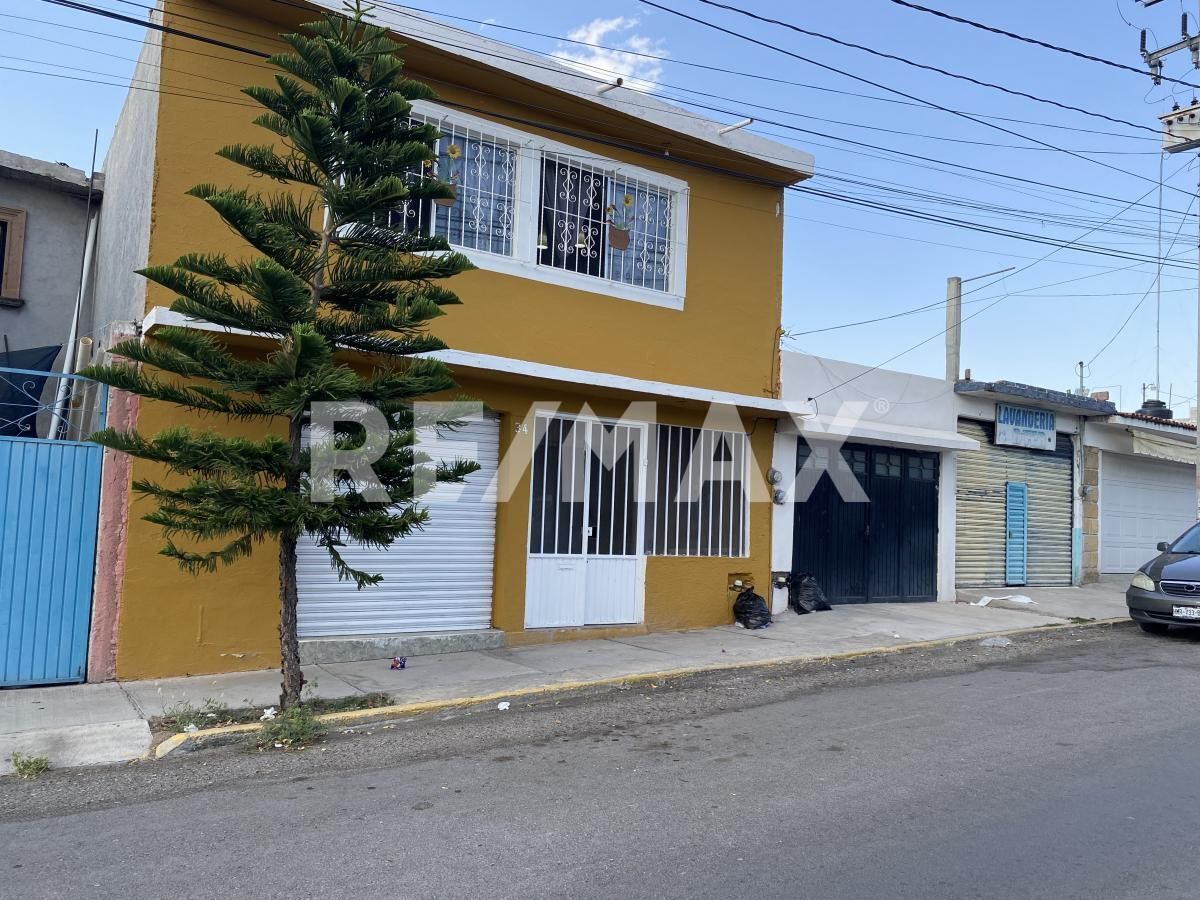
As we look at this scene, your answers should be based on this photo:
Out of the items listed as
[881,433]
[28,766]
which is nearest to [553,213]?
[881,433]

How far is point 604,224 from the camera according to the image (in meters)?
10.4

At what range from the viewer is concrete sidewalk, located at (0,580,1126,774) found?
6.15m

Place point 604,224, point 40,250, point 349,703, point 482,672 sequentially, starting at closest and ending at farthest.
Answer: point 349,703
point 482,672
point 604,224
point 40,250

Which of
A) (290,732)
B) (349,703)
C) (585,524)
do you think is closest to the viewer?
(290,732)

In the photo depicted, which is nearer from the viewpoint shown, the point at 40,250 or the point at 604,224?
the point at 604,224

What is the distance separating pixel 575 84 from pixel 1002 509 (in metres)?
10.7

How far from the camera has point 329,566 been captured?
8.55 m

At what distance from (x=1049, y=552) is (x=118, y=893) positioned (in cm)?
1639

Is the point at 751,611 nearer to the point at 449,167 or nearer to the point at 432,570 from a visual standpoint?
the point at 432,570

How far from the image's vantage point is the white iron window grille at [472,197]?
362 inches

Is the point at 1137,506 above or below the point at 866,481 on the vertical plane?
below

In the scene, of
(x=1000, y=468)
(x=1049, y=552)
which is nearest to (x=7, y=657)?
(x=1000, y=468)

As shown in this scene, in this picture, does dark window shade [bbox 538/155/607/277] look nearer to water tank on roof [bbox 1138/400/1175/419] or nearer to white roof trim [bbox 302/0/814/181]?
white roof trim [bbox 302/0/814/181]

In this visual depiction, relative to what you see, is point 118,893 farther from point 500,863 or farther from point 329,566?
point 329,566
